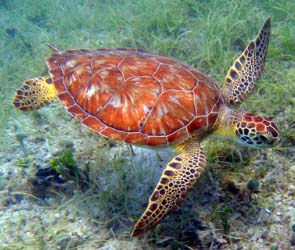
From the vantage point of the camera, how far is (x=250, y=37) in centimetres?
488

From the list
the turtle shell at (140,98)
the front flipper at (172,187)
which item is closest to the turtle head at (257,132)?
the turtle shell at (140,98)

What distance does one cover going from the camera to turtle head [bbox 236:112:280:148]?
8.37 ft

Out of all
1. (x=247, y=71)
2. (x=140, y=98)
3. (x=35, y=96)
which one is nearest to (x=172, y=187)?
(x=140, y=98)

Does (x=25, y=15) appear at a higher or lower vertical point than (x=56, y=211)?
higher

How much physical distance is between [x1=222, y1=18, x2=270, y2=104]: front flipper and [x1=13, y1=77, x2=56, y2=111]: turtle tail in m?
2.15

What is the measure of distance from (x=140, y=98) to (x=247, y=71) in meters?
1.42

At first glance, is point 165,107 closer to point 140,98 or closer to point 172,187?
point 140,98

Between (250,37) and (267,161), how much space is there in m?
2.75

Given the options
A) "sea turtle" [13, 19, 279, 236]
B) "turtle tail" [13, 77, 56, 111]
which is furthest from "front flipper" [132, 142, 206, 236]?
"turtle tail" [13, 77, 56, 111]

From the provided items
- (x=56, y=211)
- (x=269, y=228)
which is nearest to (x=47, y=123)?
(x=56, y=211)

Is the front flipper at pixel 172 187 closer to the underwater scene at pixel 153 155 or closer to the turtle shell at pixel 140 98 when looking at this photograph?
the underwater scene at pixel 153 155

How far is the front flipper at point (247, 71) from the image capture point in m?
3.24

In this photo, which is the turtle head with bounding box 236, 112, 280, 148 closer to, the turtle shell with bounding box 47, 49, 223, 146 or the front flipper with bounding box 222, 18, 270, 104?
the turtle shell with bounding box 47, 49, 223, 146

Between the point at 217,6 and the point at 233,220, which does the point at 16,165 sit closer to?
the point at 233,220
